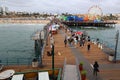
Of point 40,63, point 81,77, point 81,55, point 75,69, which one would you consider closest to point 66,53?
point 81,55

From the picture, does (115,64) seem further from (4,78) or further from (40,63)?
(4,78)

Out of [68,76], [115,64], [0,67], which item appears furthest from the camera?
[115,64]

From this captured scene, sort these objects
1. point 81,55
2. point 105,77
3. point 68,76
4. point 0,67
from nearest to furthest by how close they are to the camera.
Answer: point 68,76
point 105,77
point 0,67
point 81,55

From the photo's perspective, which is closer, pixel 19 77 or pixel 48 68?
pixel 19 77

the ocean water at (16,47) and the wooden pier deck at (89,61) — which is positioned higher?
the wooden pier deck at (89,61)

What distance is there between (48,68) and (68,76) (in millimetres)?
4529

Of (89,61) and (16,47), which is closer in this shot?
(89,61)

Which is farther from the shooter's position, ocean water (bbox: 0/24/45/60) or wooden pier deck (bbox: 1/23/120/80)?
ocean water (bbox: 0/24/45/60)

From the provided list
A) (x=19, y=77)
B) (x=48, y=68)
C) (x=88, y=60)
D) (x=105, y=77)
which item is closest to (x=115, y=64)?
(x=88, y=60)

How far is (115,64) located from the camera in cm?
2597

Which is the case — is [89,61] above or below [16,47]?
above

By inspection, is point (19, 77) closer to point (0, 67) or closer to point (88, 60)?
point (0, 67)

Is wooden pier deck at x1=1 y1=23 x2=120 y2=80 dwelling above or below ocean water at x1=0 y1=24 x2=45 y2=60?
above

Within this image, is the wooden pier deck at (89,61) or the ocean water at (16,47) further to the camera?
the ocean water at (16,47)
